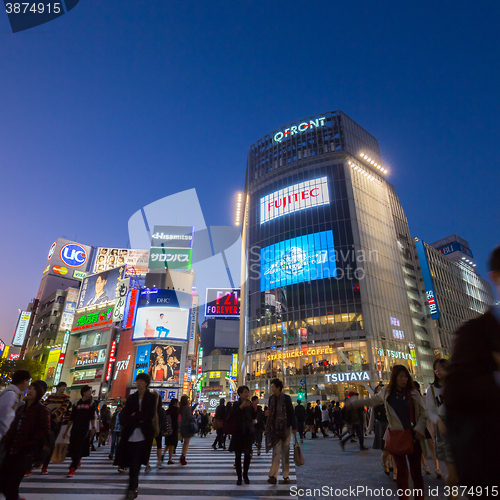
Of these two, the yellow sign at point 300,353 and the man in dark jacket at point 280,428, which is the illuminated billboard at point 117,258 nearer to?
the yellow sign at point 300,353

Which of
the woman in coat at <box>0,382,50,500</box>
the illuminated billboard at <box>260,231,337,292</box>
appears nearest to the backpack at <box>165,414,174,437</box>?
the woman in coat at <box>0,382,50,500</box>

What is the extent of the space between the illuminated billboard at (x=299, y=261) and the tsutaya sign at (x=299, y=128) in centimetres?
2057

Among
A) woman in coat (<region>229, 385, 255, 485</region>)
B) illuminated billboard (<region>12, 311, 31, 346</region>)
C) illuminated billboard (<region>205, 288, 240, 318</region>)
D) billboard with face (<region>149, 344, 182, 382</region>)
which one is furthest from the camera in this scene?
illuminated billboard (<region>12, 311, 31, 346</region>)

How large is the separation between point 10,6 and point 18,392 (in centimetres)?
914

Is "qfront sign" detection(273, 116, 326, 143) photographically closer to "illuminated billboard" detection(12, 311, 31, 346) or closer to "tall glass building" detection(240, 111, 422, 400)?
"tall glass building" detection(240, 111, 422, 400)

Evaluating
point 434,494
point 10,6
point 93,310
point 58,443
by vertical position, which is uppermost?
point 93,310

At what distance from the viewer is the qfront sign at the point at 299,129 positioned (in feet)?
193

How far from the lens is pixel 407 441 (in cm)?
409

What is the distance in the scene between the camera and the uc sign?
82125 mm

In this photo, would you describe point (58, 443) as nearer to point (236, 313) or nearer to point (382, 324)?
point (382, 324)

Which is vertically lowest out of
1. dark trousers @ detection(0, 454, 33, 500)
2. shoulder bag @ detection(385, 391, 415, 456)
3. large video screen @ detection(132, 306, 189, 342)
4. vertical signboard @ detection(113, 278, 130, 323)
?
dark trousers @ detection(0, 454, 33, 500)

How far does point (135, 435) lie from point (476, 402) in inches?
192

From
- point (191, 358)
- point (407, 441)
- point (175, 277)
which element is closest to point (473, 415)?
point (407, 441)

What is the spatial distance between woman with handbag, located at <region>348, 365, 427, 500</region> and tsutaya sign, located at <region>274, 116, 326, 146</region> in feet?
195
